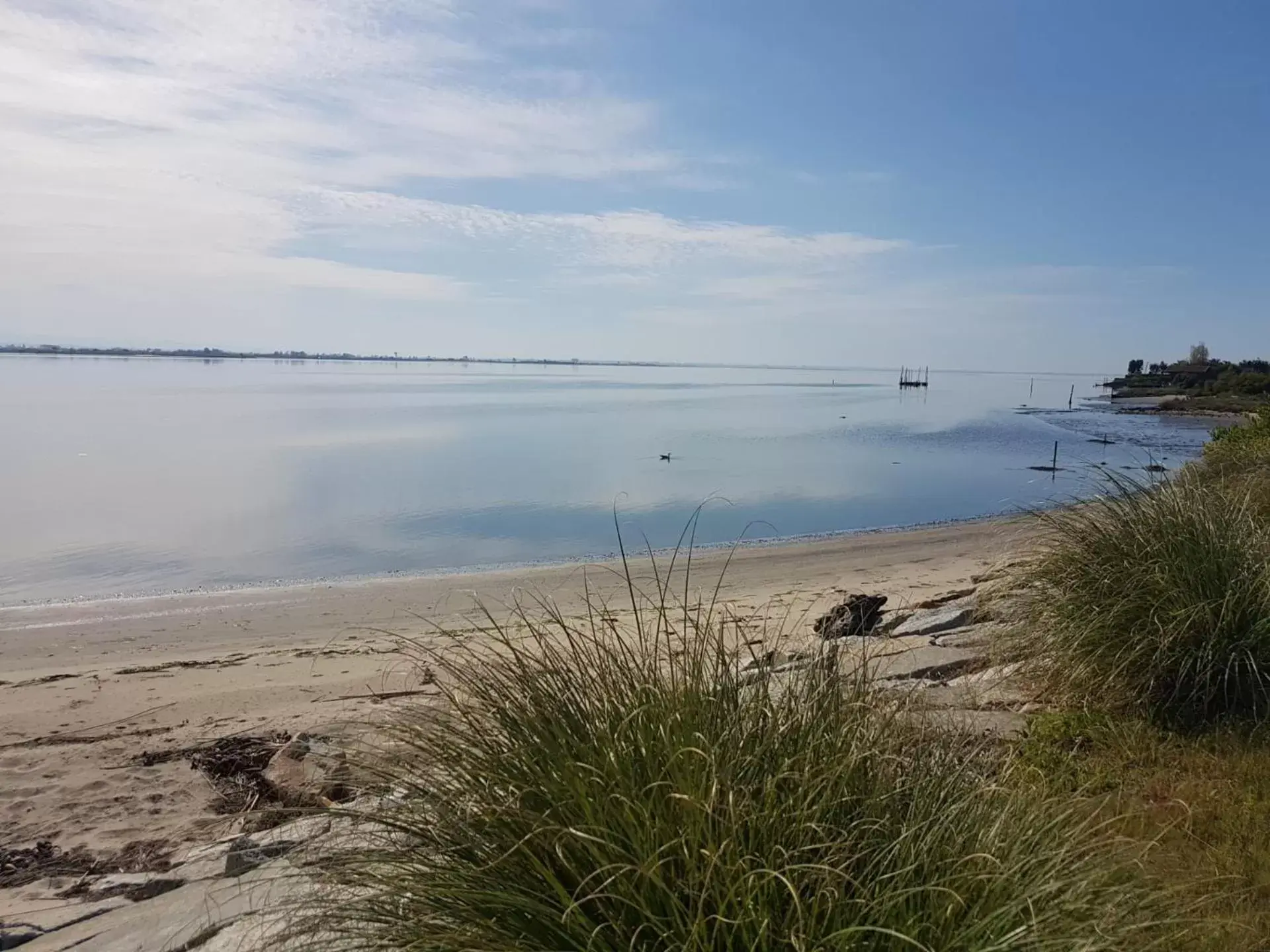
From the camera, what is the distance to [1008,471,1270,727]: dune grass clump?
5.13 m

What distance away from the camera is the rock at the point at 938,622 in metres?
8.69

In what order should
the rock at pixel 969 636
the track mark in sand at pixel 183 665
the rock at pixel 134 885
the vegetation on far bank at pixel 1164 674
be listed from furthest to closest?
the track mark in sand at pixel 183 665 < the rock at pixel 969 636 < the rock at pixel 134 885 < the vegetation on far bank at pixel 1164 674

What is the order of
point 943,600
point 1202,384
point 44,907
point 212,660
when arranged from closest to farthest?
point 44,907 < point 212,660 < point 943,600 < point 1202,384

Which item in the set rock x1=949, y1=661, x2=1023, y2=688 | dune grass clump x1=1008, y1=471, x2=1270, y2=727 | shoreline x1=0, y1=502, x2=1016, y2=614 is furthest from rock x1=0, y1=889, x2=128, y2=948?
shoreline x1=0, y1=502, x2=1016, y2=614

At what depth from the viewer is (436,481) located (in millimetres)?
28531

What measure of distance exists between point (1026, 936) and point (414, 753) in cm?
197

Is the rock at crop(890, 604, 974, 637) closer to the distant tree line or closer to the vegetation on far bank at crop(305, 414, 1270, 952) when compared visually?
the vegetation on far bank at crop(305, 414, 1270, 952)

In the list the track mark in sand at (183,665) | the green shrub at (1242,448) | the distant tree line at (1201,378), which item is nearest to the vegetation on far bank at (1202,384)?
the distant tree line at (1201,378)

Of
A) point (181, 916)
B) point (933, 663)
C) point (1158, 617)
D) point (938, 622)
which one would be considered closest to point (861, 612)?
point (938, 622)

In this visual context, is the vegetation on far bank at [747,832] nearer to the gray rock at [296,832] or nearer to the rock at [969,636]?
the gray rock at [296,832]

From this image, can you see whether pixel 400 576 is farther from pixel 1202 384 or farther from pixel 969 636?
pixel 1202 384

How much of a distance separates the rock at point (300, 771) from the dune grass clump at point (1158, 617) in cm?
418

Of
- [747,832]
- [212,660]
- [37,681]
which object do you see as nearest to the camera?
[747,832]

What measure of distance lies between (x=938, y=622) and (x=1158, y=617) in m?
3.61
